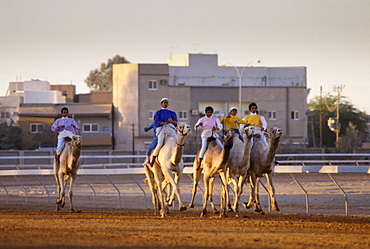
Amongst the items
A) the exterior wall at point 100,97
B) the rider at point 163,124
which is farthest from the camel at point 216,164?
the exterior wall at point 100,97

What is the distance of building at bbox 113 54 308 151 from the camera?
7550 cm

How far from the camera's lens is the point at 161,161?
18.5 metres

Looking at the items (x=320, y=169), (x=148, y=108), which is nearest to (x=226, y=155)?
(x=320, y=169)

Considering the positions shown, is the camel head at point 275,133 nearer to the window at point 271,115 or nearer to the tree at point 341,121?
the window at point 271,115

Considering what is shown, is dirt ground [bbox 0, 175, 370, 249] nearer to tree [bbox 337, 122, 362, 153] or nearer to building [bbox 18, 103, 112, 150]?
tree [bbox 337, 122, 362, 153]

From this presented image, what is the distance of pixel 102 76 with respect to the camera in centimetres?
10969

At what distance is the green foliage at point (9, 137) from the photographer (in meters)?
73.5

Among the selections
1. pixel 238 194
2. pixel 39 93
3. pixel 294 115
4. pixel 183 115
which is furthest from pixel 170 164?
pixel 39 93

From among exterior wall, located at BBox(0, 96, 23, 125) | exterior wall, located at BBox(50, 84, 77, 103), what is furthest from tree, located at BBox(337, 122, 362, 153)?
exterior wall, located at BBox(0, 96, 23, 125)

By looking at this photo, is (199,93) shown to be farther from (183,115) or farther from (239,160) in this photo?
(239,160)

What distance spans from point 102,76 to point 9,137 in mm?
37051

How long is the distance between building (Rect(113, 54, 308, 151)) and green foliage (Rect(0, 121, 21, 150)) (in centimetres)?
1035

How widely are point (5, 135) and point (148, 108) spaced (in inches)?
596

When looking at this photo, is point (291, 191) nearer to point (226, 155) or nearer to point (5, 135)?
point (226, 155)
